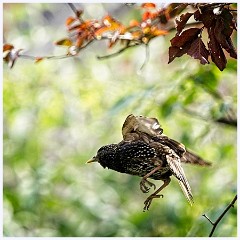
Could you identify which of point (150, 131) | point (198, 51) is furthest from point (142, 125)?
point (198, 51)

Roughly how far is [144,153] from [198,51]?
8.0 inches

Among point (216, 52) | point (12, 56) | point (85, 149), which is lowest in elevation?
point (85, 149)

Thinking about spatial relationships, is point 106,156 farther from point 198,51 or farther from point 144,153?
point 198,51

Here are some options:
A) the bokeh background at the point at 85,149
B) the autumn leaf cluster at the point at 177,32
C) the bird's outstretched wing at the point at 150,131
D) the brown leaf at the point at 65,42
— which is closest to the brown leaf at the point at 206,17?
the autumn leaf cluster at the point at 177,32

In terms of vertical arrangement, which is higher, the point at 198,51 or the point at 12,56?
the point at 198,51

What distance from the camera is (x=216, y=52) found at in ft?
2.98

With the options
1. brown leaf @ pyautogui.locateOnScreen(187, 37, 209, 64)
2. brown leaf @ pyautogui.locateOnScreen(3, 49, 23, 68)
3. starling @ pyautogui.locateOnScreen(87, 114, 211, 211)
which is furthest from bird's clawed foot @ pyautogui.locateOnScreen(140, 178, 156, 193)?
brown leaf @ pyautogui.locateOnScreen(3, 49, 23, 68)

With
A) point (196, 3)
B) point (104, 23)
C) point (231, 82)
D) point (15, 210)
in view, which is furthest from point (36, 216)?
point (196, 3)

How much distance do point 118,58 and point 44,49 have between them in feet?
1.71

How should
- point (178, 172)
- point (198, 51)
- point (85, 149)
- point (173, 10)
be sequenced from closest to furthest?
1. point (178, 172)
2. point (198, 51)
3. point (173, 10)
4. point (85, 149)

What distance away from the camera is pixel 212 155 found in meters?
2.42

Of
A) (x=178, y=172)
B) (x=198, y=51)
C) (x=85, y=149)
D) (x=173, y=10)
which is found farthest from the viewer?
(x=85, y=149)

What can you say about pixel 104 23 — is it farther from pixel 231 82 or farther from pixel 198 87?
pixel 231 82

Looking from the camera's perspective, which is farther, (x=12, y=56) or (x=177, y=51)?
(x=12, y=56)
